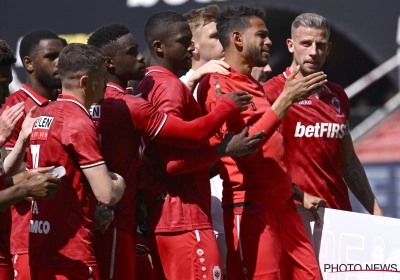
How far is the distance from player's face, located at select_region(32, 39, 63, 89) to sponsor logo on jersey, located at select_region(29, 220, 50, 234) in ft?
4.53

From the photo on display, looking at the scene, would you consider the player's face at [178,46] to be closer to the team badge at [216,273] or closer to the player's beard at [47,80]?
the player's beard at [47,80]

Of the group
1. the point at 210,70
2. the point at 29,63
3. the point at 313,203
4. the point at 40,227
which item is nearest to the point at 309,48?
the point at 210,70

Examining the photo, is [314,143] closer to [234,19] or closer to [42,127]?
[234,19]

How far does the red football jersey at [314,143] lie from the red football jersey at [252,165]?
1.75 feet

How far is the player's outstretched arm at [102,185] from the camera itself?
4.08 metres

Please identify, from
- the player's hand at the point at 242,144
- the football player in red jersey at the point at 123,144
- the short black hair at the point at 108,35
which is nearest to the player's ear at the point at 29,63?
the short black hair at the point at 108,35

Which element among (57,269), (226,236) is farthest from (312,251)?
(57,269)

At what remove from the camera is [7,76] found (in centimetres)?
465

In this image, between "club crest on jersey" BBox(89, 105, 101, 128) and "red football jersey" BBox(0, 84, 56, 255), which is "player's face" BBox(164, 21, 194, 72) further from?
"red football jersey" BBox(0, 84, 56, 255)

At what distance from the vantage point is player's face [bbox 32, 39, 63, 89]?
5.43 metres

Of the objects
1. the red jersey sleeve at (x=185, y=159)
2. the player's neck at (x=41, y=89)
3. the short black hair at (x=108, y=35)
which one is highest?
the short black hair at (x=108, y=35)

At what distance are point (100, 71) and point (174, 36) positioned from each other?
81 centimetres

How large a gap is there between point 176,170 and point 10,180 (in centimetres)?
92

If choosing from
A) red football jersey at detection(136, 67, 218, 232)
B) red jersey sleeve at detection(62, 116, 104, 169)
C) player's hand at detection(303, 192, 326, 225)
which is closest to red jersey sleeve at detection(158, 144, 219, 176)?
red football jersey at detection(136, 67, 218, 232)
